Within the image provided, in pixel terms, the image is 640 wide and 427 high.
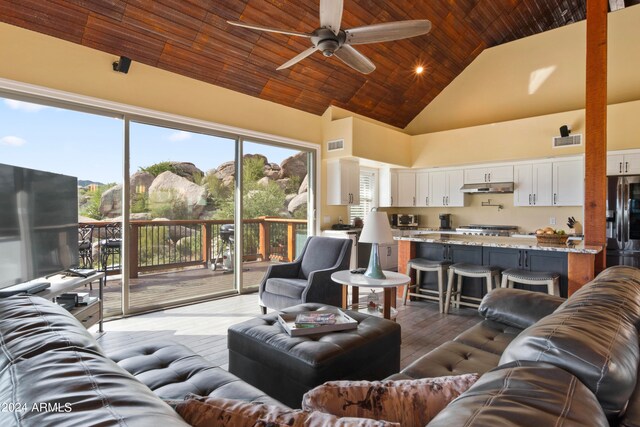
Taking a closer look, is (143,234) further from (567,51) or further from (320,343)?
(567,51)

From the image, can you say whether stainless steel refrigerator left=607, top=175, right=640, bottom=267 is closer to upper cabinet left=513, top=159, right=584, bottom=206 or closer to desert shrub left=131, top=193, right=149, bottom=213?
upper cabinet left=513, top=159, right=584, bottom=206

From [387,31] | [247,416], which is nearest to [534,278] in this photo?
[387,31]

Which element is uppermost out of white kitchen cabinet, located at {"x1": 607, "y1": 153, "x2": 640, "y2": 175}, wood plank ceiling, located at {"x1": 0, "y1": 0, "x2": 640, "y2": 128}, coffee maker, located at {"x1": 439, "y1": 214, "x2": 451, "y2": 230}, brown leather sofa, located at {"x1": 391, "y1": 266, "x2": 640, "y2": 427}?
wood plank ceiling, located at {"x1": 0, "y1": 0, "x2": 640, "y2": 128}

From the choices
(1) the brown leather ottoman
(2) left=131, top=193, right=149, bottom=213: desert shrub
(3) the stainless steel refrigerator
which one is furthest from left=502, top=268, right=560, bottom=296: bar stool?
(2) left=131, top=193, right=149, bottom=213: desert shrub

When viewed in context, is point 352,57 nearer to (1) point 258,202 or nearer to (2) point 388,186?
(1) point 258,202

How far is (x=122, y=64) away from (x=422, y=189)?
5806 mm

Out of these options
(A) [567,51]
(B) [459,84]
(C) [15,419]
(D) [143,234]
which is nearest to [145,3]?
(D) [143,234]

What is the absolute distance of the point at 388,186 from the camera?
24.9ft

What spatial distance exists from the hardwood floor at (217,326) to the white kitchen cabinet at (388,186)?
3308 millimetres

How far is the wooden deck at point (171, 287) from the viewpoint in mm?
4203

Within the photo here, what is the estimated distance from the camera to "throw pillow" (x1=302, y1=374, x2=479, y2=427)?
→ 3.02 feet

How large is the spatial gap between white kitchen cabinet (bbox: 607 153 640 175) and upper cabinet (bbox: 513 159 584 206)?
450 millimetres

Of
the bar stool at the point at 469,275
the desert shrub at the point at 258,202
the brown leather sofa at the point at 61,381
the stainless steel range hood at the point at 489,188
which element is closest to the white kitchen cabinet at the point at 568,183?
the stainless steel range hood at the point at 489,188

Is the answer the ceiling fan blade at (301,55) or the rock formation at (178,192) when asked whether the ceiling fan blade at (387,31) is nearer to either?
the ceiling fan blade at (301,55)
